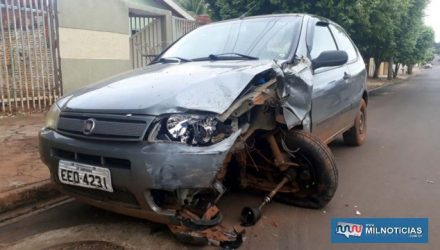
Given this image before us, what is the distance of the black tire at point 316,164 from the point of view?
333cm

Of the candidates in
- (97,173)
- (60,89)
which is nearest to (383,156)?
(97,173)

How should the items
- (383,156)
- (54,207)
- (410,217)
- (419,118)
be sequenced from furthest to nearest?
(419,118), (383,156), (54,207), (410,217)

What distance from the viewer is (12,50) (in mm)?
7258

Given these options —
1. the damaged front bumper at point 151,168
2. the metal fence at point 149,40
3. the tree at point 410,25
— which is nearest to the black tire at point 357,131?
the damaged front bumper at point 151,168

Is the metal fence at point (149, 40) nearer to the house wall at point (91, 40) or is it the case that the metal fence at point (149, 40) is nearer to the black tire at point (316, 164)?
the house wall at point (91, 40)

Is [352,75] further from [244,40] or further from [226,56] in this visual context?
[226,56]

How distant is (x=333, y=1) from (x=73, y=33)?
6.67 meters

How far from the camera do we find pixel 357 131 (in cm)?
580

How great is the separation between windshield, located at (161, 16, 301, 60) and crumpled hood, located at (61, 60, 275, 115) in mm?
465

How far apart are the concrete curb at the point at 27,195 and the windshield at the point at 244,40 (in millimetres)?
1778

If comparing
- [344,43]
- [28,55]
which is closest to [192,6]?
[28,55]

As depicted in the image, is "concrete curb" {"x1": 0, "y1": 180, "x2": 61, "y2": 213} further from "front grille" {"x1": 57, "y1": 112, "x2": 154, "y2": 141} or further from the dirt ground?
"front grille" {"x1": 57, "y1": 112, "x2": 154, "y2": 141}

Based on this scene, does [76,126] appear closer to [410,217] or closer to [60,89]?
[410,217]

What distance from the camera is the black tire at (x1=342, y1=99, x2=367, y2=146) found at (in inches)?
227
